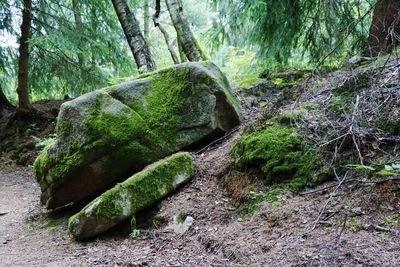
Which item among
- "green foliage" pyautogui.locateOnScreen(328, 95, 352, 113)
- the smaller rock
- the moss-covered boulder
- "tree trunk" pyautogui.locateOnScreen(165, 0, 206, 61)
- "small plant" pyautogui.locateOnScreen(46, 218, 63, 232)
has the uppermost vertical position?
"tree trunk" pyautogui.locateOnScreen(165, 0, 206, 61)

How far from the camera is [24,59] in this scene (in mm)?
10258

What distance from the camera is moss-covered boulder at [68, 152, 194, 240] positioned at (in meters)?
4.35

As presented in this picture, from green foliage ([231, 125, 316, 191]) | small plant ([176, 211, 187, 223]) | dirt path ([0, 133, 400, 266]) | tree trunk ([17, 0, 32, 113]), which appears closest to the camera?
dirt path ([0, 133, 400, 266])

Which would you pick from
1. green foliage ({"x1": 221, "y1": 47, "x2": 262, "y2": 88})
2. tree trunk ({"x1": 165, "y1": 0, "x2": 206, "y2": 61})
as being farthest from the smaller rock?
tree trunk ({"x1": 165, "y1": 0, "x2": 206, "y2": 61})

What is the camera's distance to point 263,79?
25.9 ft

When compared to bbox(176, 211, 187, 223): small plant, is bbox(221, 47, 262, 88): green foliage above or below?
above

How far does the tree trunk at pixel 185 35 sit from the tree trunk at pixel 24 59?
4.41 m

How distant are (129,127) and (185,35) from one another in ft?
11.2

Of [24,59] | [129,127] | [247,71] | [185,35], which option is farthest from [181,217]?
[24,59]

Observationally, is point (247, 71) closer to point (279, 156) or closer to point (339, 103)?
point (339, 103)

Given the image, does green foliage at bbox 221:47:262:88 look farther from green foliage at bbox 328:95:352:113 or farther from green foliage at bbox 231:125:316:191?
green foliage at bbox 328:95:352:113

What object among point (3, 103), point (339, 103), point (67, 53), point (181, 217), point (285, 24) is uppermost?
point (67, 53)

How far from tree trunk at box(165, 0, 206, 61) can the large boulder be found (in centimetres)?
211

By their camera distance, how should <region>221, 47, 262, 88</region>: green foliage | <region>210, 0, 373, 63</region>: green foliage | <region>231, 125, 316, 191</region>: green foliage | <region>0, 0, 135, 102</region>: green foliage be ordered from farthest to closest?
<region>0, 0, 135, 102</region>: green foliage
<region>221, 47, 262, 88</region>: green foliage
<region>210, 0, 373, 63</region>: green foliage
<region>231, 125, 316, 191</region>: green foliage
